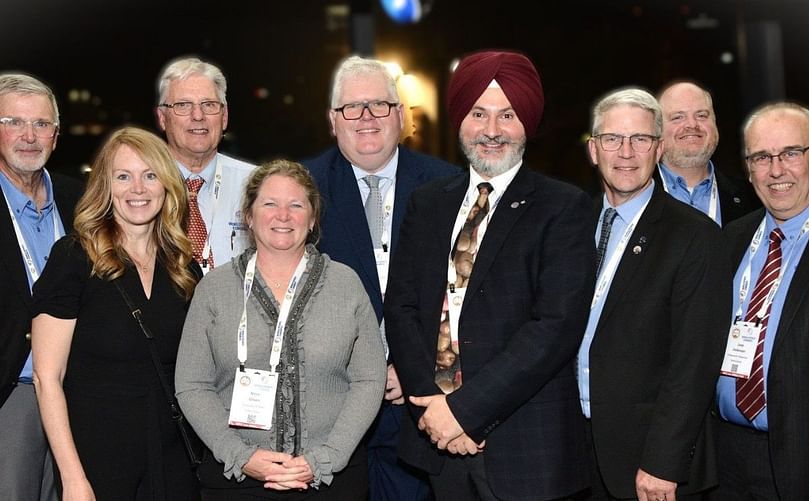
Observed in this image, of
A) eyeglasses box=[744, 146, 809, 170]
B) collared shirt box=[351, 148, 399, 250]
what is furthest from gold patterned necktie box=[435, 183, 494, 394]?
eyeglasses box=[744, 146, 809, 170]

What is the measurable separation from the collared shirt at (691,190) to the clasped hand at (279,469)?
248cm

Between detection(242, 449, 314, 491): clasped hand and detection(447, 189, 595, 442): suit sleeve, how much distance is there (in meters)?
0.54

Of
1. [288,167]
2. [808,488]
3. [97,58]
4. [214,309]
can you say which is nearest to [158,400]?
[214,309]

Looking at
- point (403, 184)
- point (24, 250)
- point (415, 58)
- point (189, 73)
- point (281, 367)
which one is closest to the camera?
point (281, 367)

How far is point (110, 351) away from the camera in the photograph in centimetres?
309

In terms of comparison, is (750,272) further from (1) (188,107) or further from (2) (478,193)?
(1) (188,107)

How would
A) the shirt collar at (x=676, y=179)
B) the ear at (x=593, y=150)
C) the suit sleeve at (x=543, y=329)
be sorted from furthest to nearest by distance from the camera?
the shirt collar at (x=676, y=179), the ear at (x=593, y=150), the suit sleeve at (x=543, y=329)

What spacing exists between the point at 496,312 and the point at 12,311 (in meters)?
1.95

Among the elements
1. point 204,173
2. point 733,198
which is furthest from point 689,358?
point 204,173

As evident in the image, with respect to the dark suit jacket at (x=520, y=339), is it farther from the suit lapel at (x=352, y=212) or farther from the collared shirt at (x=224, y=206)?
the collared shirt at (x=224, y=206)

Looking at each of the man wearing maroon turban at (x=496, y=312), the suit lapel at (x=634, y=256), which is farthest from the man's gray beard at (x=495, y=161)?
the suit lapel at (x=634, y=256)

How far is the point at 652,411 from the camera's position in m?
3.01

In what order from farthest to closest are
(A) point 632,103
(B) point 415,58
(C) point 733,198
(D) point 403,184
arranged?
(B) point 415,58, (C) point 733,198, (D) point 403,184, (A) point 632,103

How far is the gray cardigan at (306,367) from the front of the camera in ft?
9.62
